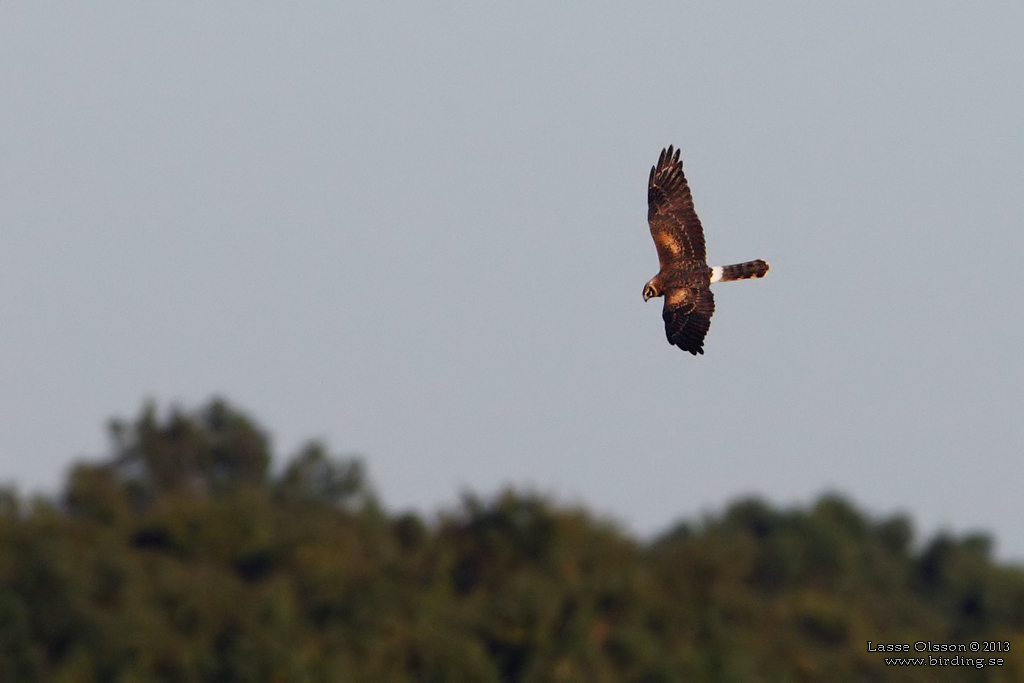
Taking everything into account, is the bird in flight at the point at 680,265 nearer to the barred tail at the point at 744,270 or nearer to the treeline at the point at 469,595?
the barred tail at the point at 744,270

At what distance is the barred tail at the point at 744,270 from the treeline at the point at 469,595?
14.2 metres

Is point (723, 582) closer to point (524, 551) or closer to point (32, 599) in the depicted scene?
point (524, 551)

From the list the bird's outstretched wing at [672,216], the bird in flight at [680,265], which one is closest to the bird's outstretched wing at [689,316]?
the bird in flight at [680,265]

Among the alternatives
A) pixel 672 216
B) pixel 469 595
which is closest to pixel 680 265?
pixel 672 216

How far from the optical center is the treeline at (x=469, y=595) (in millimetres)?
39656

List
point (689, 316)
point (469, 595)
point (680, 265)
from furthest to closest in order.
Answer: point (469, 595) → point (680, 265) → point (689, 316)

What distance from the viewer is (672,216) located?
22.5 metres

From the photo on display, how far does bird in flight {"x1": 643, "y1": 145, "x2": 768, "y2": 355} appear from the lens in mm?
21734

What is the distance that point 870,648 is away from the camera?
38.2 metres

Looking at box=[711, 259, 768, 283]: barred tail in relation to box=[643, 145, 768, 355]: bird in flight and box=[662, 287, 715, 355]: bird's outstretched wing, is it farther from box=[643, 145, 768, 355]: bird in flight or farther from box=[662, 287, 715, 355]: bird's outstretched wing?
box=[662, 287, 715, 355]: bird's outstretched wing

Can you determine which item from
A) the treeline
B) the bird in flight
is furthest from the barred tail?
the treeline

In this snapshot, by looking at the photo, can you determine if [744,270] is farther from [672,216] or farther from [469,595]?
[469,595]

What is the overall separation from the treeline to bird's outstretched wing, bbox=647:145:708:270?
14914 millimetres

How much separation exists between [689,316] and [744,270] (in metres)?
1.34
